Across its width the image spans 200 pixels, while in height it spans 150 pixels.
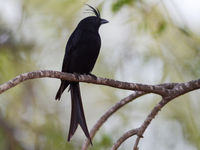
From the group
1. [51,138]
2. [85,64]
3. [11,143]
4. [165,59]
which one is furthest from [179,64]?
[11,143]

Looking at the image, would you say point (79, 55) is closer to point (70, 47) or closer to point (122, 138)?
point (70, 47)

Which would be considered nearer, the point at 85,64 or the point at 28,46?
the point at 85,64

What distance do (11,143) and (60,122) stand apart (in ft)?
2.19

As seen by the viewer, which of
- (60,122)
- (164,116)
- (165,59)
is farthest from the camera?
(164,116)

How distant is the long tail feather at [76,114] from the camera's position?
3229 millimetres

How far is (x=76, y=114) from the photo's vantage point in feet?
11.4

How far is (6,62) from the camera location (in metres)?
4.34

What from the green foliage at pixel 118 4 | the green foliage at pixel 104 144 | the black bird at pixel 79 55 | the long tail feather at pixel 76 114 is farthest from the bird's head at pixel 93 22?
the green foliage at pixel 104 144

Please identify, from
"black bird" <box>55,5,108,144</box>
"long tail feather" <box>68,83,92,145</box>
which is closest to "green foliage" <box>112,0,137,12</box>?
"black bird" <box>55,5,108,144</box>

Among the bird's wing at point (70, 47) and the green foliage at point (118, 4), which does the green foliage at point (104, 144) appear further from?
the green foliage at point (118, 4)

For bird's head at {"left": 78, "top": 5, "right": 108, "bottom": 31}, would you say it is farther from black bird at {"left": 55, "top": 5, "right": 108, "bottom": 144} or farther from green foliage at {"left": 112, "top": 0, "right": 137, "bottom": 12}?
green foliage at {"left": 112, "top": 0, "right": 137, "bottom": 12}

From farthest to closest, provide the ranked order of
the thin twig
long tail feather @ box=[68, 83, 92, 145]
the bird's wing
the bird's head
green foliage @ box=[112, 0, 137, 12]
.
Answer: the bird's head → the bird's wing → green foliage @ box=[112, 0, 137, 12] → long tail feather @ box=[68, 83, 92, 145] → the thin twig

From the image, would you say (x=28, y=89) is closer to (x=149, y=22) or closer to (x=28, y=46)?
(x=28, y=46)

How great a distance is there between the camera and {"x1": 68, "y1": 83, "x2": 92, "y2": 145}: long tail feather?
127 inches
